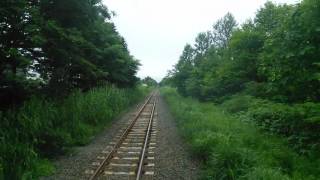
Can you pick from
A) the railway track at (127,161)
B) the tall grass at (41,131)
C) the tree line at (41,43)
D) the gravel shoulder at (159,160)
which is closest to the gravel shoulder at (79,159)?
the gravel shoulder at (159,160)

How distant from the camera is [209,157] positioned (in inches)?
429

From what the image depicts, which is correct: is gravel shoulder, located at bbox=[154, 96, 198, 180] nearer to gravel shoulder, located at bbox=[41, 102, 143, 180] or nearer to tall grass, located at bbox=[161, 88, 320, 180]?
tall grass, located at bbox=[161, 88, 320, 180]

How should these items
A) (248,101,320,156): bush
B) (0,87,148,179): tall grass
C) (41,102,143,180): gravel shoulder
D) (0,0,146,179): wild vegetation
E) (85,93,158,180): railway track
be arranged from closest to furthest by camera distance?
(0,87,148,179): tall grass → (85,93,158,180): railway track → (41,102,143,180): gravel shoulder → (0,0,146,179): wild vegetation → (248,101,320,156): bush

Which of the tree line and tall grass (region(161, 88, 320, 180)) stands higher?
the tree line

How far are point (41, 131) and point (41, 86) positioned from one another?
4.45 metres

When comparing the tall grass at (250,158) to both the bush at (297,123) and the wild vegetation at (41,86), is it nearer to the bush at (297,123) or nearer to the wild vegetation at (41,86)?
the bush at (297,123)

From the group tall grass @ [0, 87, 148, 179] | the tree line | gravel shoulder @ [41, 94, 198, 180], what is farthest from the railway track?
the tree line

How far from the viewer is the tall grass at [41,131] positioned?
31.4 feet

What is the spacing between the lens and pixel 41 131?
12.7 metres

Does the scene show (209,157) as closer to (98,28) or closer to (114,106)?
(98,28)

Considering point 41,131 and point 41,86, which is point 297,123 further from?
point 41,86

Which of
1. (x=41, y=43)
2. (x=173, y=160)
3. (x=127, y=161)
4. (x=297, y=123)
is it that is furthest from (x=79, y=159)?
(x=297, y=123)

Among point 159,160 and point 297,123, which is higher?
point 297,123

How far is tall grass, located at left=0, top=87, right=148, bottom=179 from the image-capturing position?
9.58 meters
